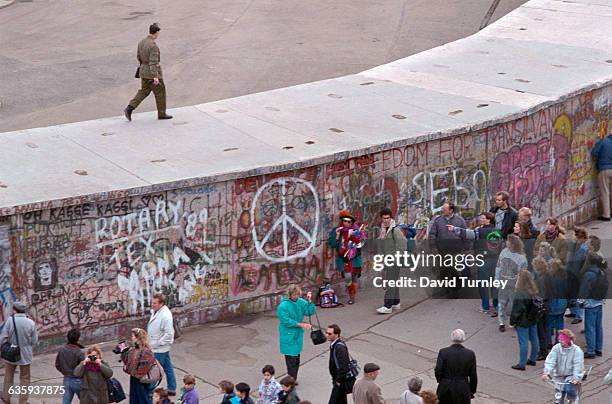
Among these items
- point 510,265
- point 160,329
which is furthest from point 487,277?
point 160,329

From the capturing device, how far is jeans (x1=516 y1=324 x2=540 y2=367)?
14.7 meters

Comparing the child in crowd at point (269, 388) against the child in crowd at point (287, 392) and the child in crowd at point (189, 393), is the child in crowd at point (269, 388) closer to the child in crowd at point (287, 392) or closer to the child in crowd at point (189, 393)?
the child in crowd at point (287, 392)

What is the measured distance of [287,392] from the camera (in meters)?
12.2

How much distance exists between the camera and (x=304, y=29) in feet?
98.8

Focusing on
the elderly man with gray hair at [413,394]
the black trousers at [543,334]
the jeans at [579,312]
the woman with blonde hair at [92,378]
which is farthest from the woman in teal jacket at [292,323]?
the jeans at [579,312]

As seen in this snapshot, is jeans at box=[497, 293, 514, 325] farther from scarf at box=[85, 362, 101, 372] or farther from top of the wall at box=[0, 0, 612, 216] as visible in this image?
scarf at box=[85, 362, 101, 372]

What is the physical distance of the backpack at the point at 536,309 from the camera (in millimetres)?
14570

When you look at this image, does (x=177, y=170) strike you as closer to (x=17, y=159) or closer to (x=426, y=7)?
(x=17, y=159)

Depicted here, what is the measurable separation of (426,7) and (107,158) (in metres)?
17.5

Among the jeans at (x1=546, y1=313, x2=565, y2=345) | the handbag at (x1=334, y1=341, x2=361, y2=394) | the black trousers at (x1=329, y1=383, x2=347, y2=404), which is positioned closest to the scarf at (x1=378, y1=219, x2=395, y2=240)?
the jeans at (x1=546, y1=313, x2=565, y2=345)

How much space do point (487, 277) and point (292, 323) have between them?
359 cm

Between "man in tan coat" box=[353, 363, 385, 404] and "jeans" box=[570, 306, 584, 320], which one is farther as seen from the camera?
"jeans" box=[570, 306, 584, 320]

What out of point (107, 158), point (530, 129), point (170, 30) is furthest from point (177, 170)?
point (170, 30)

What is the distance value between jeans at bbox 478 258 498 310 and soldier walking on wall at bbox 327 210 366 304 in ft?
5.58
